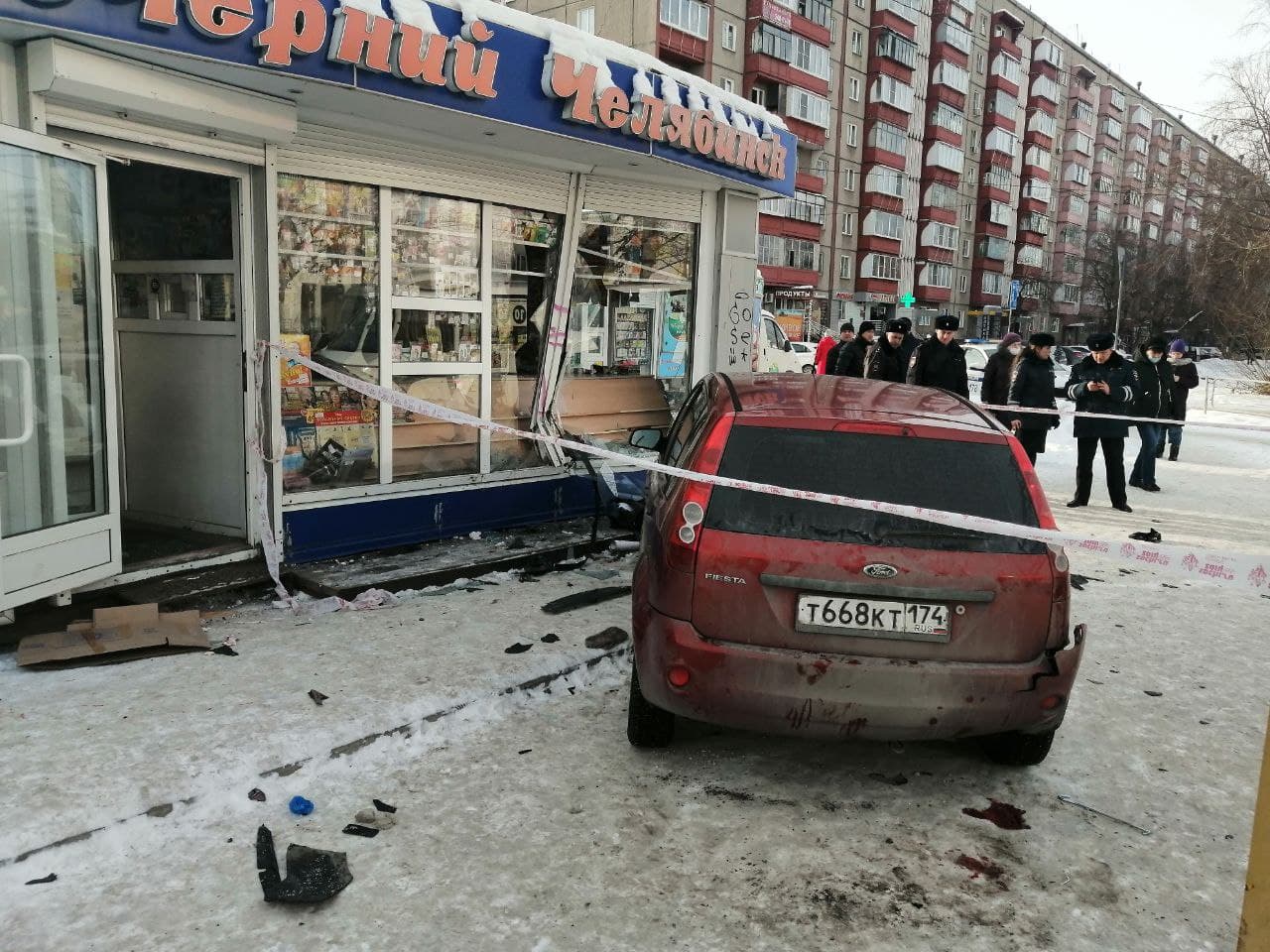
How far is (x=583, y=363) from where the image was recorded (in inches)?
351

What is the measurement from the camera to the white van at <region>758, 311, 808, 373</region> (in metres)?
22.0

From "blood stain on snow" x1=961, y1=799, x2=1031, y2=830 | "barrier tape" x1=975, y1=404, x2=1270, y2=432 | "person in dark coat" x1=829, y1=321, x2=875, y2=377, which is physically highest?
"person in dark coat" x1=829, y1=321, x2=875, y2=377

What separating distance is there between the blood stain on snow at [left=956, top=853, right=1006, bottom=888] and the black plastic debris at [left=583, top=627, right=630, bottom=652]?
91.1 inches

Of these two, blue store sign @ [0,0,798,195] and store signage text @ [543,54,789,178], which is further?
store signage text @ [543,54,789,178]

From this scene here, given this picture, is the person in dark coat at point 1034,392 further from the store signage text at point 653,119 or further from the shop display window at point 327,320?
the shop display window at point 327,320

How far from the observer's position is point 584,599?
20.1ft

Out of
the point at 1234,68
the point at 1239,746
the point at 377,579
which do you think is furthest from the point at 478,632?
the point at 1234,68

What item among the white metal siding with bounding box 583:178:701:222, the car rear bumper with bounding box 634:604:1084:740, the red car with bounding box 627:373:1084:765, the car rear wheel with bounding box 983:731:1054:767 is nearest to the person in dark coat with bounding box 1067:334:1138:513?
the white metal siding with bounding box 583:178:701:222

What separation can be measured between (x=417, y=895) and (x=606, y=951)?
26.4 inches

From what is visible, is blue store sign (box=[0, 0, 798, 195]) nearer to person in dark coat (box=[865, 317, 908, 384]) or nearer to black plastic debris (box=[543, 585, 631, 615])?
black plastic debris (box=[543, 585, 631, 615])

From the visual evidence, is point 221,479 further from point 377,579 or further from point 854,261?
point 854,261

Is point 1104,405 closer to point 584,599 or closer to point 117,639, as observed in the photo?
point 584,599

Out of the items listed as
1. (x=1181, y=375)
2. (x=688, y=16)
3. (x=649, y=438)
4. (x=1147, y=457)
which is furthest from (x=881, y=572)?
(x=688, y=16)

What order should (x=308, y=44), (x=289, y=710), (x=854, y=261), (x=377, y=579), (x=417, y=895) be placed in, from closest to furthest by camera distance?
1. (x=417, y=895)
2. (x=289, y=710)
3. (x=308, y=44)
4. (x=377, y=579)
5. (x=854, y=261)
